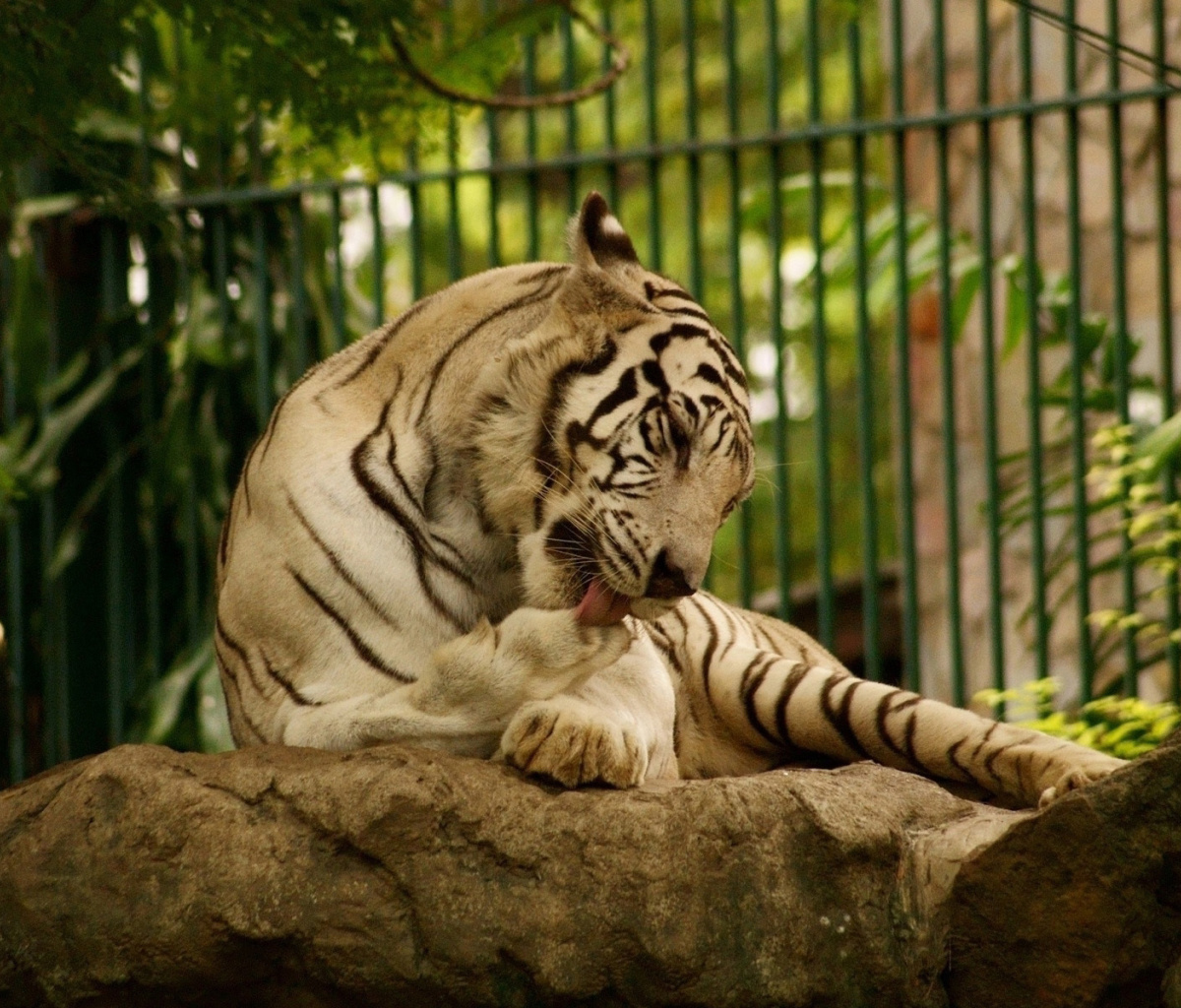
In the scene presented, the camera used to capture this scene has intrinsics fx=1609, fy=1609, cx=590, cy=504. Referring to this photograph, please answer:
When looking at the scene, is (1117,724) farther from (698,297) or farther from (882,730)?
(882,730)

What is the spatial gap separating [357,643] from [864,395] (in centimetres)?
335

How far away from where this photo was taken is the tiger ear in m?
3.54

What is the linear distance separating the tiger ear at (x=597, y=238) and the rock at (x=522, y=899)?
1179mm

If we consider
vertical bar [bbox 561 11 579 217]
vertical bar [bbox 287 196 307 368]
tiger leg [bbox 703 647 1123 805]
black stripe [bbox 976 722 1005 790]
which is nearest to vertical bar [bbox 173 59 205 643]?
vertical bar [bbox 287 196 307 368]

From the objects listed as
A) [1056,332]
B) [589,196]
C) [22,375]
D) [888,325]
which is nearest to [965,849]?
[589,196]

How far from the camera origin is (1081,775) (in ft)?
10.6

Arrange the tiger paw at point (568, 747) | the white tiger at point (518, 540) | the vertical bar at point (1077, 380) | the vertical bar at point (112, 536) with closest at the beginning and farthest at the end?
1. the tiger paw at point (568, 747)
2. the white tiger at point (518, 540)
3. the vertical bar at point (1077, 380)
4. the vertical bar at point (112, 536)

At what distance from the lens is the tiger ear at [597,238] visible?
354 centimetres

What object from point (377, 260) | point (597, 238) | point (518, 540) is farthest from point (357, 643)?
point (377, 260)

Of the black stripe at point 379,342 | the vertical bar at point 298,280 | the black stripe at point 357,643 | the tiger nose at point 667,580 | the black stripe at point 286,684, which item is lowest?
the black stripe at point 286,684

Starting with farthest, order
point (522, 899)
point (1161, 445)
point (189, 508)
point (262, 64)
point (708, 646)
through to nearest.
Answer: point (189, 508) → point (1161, 445) → point (262, 64) → point (708, 646) → point (522, 899)

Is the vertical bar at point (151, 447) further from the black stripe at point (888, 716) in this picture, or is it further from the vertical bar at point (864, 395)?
the black stripe at point (888, 716)

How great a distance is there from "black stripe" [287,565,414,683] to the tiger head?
1.06 ft

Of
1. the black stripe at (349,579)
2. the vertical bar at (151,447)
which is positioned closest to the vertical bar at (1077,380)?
the black stripe at (349,579)
